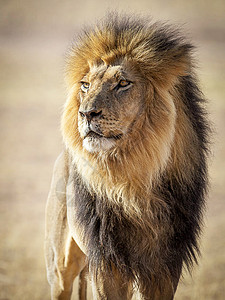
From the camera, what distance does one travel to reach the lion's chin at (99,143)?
3000 millimetres

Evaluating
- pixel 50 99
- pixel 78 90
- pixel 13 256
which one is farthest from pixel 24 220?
pixel 50 99

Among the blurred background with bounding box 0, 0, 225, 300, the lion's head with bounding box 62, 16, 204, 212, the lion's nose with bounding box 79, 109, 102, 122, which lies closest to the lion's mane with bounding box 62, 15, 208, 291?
the lion's head with bounding box 62, 16, 204, 212

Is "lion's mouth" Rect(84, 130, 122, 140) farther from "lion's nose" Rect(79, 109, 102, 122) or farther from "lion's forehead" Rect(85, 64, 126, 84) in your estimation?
"lion's forehead" Rect(85, 64, 126, 84)

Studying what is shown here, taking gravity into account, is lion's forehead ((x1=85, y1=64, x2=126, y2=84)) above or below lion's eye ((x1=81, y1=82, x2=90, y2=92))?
above

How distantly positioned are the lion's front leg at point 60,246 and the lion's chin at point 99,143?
1.10 meters

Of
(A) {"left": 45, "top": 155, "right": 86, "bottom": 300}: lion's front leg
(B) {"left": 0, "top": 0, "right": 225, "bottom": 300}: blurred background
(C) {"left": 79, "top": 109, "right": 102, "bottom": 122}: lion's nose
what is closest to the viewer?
(C) {"left": 79, "top": 109, "right": 102, "bottom": 122}: lion's nose

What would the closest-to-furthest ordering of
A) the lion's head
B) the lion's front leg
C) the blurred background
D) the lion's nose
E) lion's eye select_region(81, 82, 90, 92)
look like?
the lion's nose < the lion's head < lion's eye select_region(81, 82, 90, 92) < the lion's front leg < the blurred background

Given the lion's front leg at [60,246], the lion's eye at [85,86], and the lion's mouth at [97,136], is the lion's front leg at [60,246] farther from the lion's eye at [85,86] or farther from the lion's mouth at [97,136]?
→ the lion's mouth at [97,136]

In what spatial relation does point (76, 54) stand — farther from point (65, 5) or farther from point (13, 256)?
point (65, 5)

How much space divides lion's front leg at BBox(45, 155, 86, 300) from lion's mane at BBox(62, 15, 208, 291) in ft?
2.40

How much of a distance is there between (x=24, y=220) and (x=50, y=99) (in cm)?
1108

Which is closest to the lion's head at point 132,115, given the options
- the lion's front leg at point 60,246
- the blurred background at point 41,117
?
the blurred background at point 41,117

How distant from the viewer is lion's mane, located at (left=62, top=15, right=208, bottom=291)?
10.3 ft

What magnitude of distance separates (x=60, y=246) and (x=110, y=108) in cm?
173
